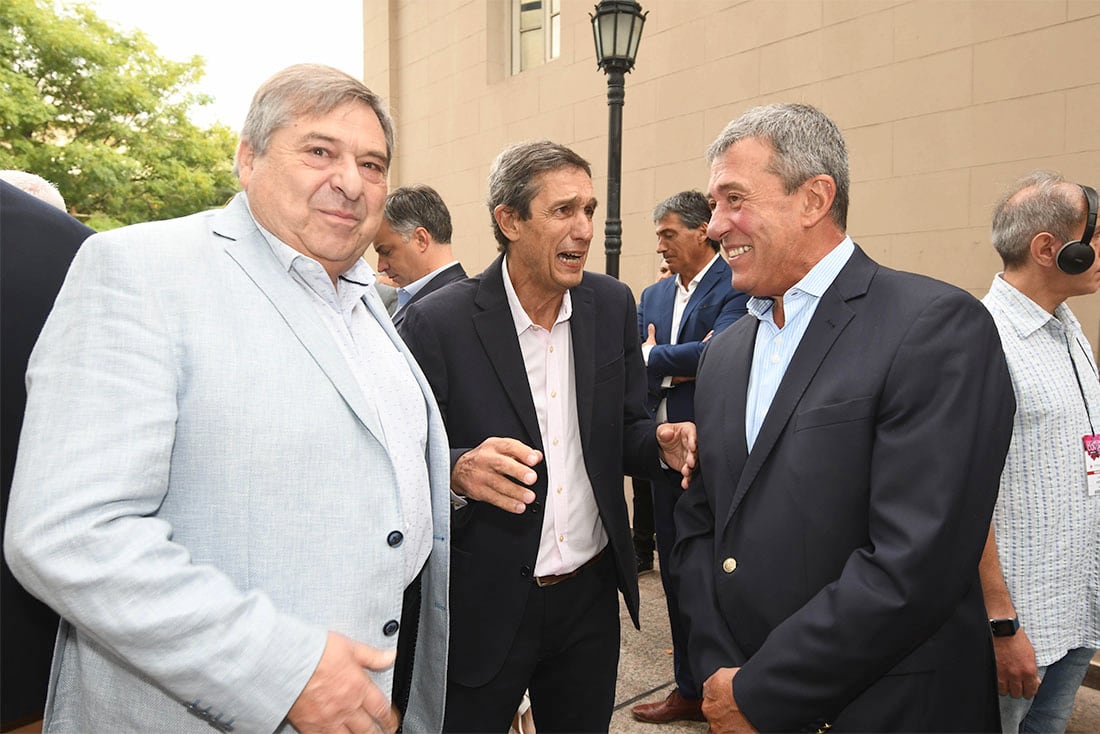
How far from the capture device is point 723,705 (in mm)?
1730

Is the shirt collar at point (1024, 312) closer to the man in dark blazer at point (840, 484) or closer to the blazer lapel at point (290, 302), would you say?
the man in dark blazer at point (840, 484)

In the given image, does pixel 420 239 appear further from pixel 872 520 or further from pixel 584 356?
pixel 872 520

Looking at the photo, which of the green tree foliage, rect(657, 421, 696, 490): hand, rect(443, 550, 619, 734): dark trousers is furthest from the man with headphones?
the green tree foliage

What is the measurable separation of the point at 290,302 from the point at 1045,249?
2399 mm

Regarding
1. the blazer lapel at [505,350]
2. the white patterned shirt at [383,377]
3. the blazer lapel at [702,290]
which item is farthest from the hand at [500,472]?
the blazer lapel at [702,290]

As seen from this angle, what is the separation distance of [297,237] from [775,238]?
3.90 ft

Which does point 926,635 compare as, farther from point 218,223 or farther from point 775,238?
point 218,223

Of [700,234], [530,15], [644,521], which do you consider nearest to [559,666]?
[700,234]

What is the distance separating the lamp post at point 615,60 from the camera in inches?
227

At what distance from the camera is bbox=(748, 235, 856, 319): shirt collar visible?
1886 millimetres

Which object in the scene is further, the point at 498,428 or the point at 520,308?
the point at 520,308

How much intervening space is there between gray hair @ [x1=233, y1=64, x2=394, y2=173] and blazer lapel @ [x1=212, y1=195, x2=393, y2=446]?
0.64 ft

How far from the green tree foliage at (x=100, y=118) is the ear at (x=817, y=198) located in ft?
66.9

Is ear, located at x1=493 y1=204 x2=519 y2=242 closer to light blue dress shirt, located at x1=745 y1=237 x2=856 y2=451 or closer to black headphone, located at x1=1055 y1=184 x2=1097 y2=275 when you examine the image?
light blue dress shirt, located at x1=745 y1=237 x2=856 y2=451
